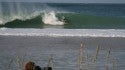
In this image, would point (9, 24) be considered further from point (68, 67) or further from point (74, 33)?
point (68, 67)

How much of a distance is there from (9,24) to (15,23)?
1013mm

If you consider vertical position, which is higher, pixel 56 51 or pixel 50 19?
pixel 56 51

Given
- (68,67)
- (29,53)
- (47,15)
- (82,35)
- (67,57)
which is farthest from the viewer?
(47,15)

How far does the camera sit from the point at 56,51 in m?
16.6

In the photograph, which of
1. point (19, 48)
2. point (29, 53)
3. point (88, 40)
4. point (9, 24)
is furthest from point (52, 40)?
point (9, 24)

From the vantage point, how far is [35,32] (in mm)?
24703

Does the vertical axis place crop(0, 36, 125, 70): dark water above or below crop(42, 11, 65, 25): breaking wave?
above

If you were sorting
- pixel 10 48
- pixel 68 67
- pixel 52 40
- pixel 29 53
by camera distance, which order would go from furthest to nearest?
pixel 52 40
pixel 10 48
pixel 29 53
pixel 68 67

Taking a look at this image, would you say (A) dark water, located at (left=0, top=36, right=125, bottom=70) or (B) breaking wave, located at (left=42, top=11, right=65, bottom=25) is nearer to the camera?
(A) dark water, located at (left=0, top=36, right=125, bottom=70)

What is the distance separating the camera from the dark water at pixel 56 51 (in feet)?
44.8

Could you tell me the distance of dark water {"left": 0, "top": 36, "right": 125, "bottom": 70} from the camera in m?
13.6

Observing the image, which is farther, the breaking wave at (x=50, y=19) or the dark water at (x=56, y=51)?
the breaking wave at (x=50, y=19)

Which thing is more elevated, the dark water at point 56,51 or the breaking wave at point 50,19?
the dark water at point 56,51

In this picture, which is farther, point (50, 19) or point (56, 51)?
point (50, 19)
